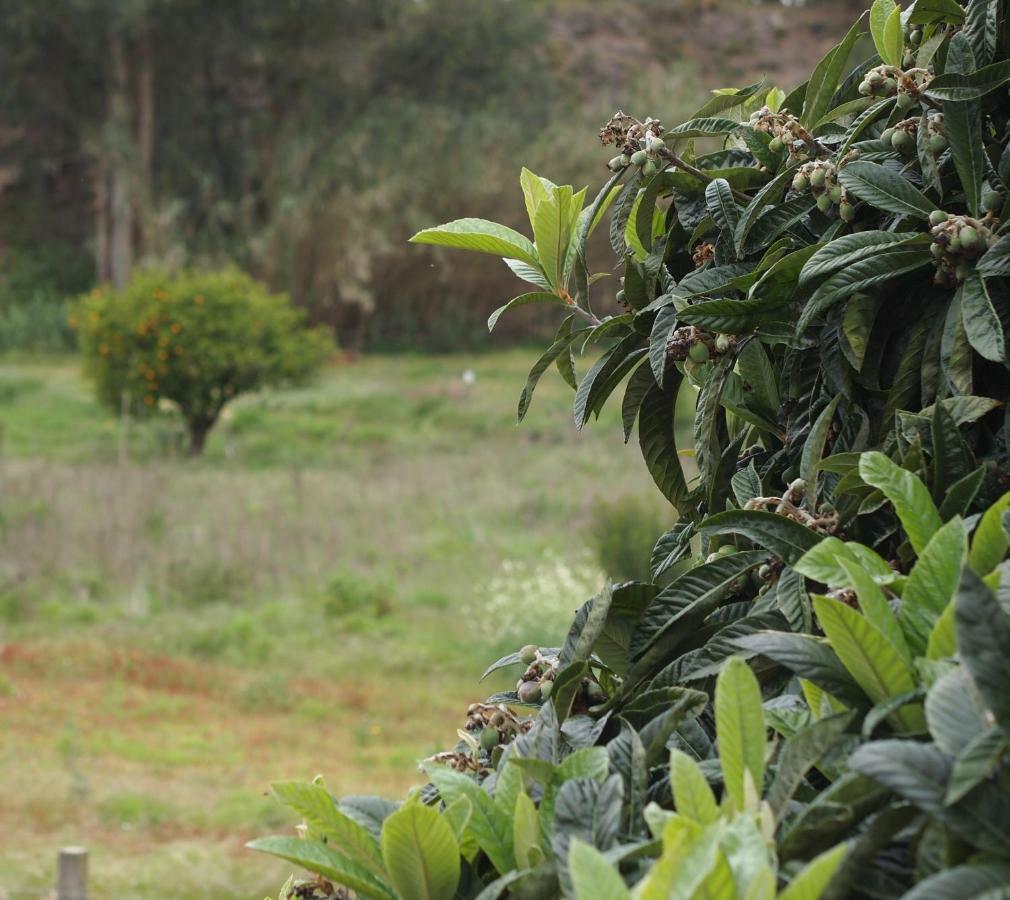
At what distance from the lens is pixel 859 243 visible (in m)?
0.86

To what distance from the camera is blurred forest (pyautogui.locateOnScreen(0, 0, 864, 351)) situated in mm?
22641

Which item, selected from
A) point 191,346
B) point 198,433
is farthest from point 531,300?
point 191,346

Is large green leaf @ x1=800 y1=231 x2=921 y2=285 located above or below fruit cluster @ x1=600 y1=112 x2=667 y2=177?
below

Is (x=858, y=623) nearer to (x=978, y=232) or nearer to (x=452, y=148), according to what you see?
(x=978, y=232)

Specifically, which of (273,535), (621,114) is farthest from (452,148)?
(621,114)

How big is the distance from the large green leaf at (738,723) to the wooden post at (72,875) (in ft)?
12.3

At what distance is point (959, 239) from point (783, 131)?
7.2 inches

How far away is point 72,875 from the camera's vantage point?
3936 mm

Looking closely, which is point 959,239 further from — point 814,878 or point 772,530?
point 814,878

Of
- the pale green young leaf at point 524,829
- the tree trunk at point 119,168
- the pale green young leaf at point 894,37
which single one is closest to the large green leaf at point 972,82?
the pale green young leaf at point 894,37

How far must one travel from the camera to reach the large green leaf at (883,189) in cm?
87

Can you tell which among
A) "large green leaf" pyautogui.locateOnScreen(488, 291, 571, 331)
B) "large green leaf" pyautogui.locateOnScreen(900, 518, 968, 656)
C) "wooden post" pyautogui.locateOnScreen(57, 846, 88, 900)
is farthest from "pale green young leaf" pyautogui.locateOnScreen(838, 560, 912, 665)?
"wooden post" pyautogui.locateOnScreen(57, 846, 88, 900)

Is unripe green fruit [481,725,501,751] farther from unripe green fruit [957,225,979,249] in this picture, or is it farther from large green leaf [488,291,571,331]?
unripe green fruit [957,225,979,249]

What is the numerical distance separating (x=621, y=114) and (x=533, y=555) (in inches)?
352
